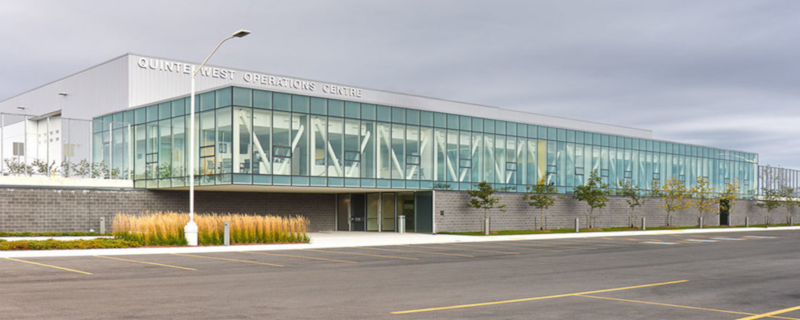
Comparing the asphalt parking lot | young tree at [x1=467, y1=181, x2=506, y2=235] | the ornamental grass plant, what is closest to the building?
young tree at [x1=467, y1=181, x2=506, y2=235]

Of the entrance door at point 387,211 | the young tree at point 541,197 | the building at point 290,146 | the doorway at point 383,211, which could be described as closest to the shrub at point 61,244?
the building at point 290,146

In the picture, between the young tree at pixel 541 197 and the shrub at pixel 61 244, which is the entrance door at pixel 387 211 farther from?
the shrub at pixel 61 244

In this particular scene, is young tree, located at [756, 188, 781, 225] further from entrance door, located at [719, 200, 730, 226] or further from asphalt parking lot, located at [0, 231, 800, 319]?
asphalt parking lot, located at [0, 231, 800, 319]

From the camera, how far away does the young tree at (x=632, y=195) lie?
50.6m

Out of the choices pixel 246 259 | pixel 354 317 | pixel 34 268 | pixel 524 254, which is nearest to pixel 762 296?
pixel 354 317

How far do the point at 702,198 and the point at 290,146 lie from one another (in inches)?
1570

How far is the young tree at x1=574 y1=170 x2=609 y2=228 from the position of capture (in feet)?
149

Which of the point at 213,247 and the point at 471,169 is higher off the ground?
the point at 471,169

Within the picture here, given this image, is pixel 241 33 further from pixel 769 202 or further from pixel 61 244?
pixel 769 202

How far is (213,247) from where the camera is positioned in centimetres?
2408

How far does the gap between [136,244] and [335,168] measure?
44.0 ft

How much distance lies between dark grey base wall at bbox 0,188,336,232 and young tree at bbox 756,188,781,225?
46170 millimetres

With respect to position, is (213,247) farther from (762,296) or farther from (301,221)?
(762,296)

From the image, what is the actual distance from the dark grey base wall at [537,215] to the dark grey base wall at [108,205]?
8.57m
